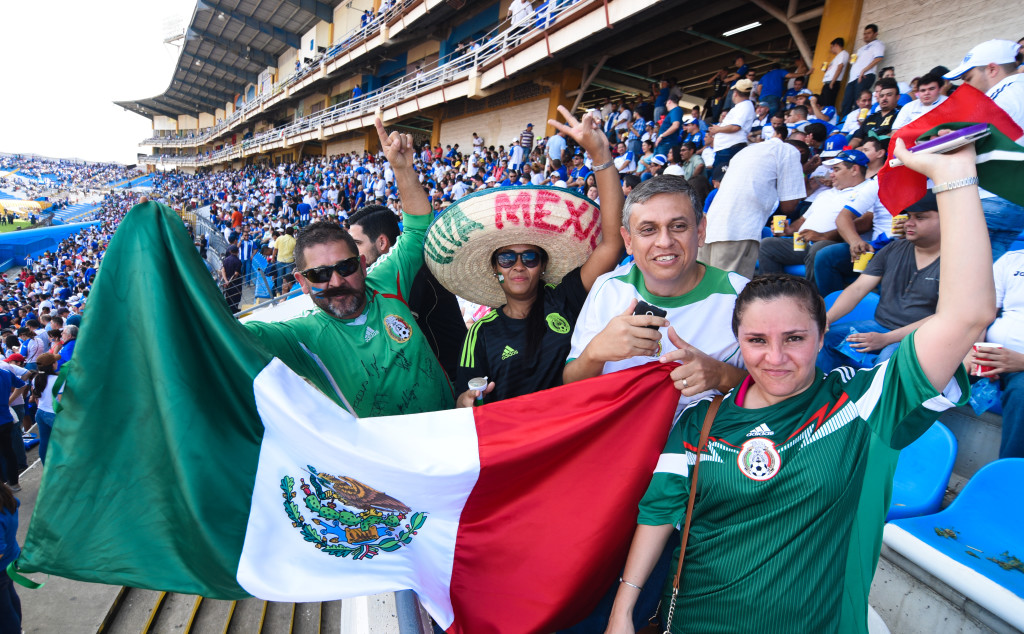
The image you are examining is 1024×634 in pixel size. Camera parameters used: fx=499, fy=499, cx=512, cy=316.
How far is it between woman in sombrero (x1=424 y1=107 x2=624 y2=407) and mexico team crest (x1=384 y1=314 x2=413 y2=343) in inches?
12.5

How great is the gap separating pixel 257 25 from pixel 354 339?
1930 inches

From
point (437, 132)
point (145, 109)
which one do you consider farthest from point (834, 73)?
point (145, 109)

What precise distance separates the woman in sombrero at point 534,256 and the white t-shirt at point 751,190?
2161mm

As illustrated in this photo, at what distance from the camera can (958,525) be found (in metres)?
2.27

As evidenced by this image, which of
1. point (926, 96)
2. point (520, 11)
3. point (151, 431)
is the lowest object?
point (151, 431)

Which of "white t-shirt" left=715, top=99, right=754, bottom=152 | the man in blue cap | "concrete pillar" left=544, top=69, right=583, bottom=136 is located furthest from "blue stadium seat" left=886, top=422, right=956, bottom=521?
"concrete pillar" left=544, top=69, right=583, bottom=136

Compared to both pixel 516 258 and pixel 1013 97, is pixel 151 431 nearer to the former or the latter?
pixel 516 258

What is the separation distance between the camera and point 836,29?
28.7ft

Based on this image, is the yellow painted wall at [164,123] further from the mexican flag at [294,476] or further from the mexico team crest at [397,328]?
the mexican flag at [294,476]

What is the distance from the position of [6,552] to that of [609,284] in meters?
4.52

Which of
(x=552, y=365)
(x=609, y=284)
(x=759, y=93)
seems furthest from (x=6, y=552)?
(x=759, y=93)

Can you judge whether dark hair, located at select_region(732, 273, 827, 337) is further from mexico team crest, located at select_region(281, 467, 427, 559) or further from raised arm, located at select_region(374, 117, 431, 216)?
raised arm, located at select_region(374, 117, 431, 216)

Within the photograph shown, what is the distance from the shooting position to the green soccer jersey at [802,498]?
1349mm

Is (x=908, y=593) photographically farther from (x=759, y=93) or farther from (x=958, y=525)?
(x=759, y=93)
